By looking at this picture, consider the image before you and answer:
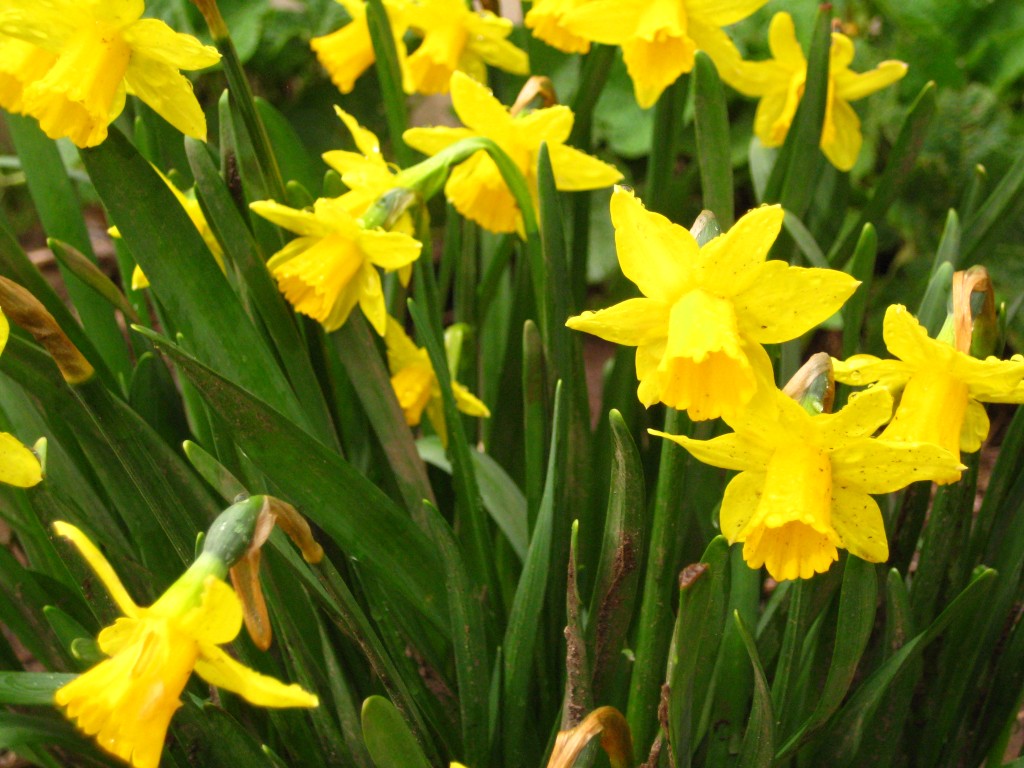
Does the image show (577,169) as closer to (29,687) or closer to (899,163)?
(899,163)


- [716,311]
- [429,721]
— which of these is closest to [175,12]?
[429,721]

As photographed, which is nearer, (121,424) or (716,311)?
(716,311)

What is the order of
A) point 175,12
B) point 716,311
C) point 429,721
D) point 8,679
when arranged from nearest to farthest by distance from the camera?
1. point 716,311
2. point 8,679
3. point 429,721
4. point 175,12

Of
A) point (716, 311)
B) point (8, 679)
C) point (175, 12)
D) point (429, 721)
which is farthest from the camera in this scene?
point (175, 12)

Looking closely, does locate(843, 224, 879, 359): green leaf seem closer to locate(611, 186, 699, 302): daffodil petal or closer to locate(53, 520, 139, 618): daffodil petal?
locate(611, 186, 699, 302): daffodil petal

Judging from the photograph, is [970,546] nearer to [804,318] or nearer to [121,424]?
[804,318]
